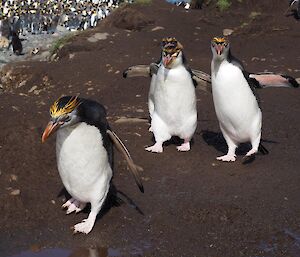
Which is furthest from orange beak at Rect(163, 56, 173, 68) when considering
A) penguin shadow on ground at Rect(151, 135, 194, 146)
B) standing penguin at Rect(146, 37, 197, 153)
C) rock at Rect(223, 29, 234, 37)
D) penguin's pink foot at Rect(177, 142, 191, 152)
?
rock at Rect(223, 29, 234, 37)

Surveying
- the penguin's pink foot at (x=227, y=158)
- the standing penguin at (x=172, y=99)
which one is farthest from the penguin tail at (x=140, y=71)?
the penguin's pink foot at (x=227, y=158)

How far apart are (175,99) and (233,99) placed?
2.23 feet

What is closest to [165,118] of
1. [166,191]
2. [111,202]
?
[166,191]

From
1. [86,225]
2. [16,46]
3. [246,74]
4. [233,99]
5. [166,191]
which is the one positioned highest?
[246,74]

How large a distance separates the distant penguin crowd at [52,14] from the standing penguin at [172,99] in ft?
60.6

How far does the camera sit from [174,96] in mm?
6387

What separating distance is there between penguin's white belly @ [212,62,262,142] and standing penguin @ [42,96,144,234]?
1.88m

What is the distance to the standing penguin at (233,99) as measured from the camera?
5.98 m

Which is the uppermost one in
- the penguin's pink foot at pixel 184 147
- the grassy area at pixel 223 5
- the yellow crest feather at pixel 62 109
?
the yellow crest feather at pixel 62 109

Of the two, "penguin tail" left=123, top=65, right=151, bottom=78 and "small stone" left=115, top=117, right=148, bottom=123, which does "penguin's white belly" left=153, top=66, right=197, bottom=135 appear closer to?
"penguin tail" left=123, top=65, right=151, bottom=78

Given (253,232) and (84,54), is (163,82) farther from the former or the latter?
(84,54)

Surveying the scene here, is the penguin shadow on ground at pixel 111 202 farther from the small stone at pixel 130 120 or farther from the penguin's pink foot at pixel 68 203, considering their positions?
the small stone at pixel 130 120

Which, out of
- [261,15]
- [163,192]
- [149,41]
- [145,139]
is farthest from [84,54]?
[163,192]

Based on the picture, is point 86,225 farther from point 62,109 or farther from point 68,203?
point 62,109
